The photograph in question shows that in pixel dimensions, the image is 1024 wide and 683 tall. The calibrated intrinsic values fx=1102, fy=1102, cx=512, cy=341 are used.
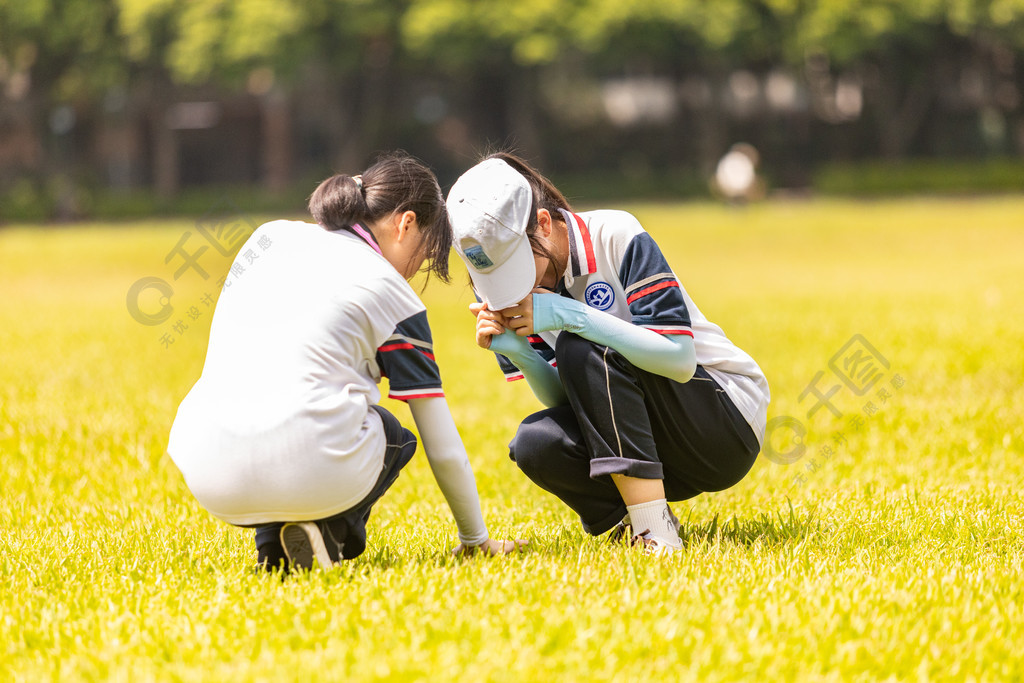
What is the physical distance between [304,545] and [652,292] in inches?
48.2

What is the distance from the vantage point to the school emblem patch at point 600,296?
11.0 feet

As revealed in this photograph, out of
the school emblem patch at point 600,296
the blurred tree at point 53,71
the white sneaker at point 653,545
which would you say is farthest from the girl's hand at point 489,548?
the blurred tree at point 53,71

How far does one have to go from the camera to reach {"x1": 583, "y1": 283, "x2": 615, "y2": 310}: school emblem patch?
133 inches

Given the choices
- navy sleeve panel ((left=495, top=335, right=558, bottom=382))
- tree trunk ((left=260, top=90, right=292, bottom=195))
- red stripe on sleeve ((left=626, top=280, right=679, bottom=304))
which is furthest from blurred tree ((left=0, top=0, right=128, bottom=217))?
red stripe on sleeve ((left=626, top=280, right=679, bottom=304))

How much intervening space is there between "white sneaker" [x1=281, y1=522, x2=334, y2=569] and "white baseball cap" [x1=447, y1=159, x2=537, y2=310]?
0.83m

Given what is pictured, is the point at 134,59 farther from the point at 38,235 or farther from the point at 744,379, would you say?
the point at 744,379

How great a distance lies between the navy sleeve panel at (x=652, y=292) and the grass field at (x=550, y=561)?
0.68m

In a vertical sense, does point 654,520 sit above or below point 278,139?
above

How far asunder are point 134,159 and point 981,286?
34485 millimetres

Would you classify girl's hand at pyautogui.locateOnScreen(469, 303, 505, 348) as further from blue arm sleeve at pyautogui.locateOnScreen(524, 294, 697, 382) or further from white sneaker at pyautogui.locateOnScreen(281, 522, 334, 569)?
white sneaker at pyautogui.locateOnScreen(281, 522, 334, 569)

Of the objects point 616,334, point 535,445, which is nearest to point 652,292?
point 616,334

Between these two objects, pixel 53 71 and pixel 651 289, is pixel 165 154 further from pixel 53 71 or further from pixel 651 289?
pixel 651 289

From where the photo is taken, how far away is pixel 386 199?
10.0 ft

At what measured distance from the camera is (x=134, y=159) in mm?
40812
